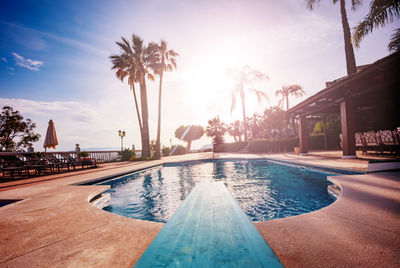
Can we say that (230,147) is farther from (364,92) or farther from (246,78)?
(364,92)

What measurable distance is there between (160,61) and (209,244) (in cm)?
1847

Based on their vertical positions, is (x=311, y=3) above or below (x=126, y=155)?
above

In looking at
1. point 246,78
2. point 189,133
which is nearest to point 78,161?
point 246,78

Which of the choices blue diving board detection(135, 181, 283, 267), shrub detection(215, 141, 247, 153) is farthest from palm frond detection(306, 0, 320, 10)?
blue diving board detection(135, 181, 283, 267)

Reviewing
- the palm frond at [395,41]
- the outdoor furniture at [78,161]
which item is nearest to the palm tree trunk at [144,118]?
the outdoor furniture at [78,161]

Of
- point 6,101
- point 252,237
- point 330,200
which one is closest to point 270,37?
point 330,200

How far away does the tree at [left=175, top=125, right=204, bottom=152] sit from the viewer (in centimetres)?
3966

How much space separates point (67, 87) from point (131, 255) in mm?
17953

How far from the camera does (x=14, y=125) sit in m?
14.9

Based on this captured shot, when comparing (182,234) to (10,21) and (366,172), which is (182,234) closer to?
(366,172)

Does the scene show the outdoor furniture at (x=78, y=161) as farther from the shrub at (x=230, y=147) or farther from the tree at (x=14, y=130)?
the shrub at (x=230, y=147)

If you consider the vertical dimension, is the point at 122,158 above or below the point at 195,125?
below

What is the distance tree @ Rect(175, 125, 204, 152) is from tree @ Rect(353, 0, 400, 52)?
112ft

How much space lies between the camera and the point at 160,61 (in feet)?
55.6
